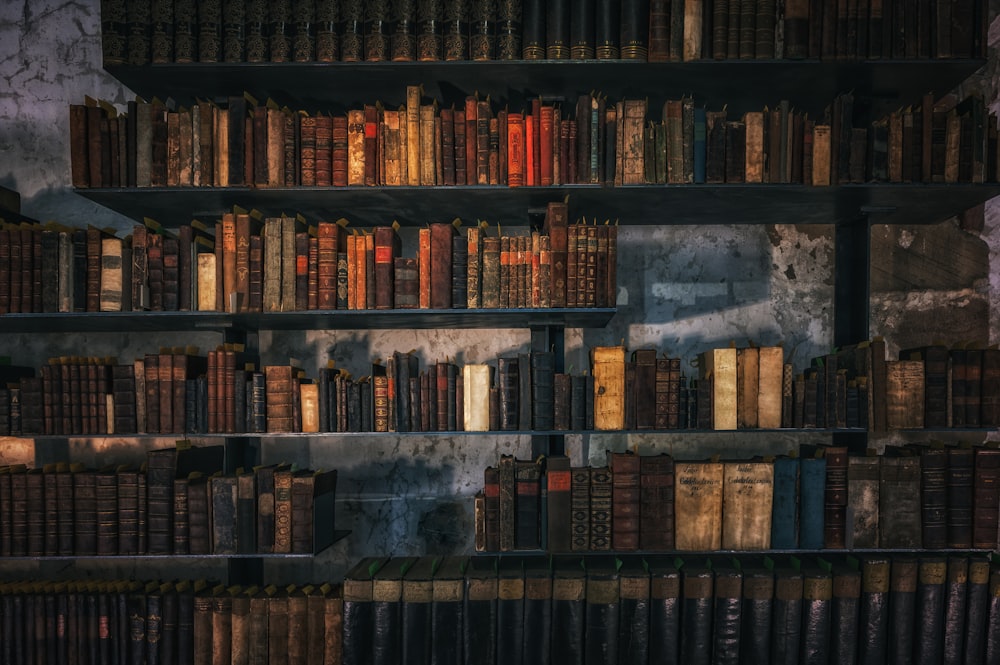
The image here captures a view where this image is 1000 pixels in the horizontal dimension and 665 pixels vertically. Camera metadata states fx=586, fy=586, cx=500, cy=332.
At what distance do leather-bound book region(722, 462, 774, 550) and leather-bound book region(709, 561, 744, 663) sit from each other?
0.12 meters

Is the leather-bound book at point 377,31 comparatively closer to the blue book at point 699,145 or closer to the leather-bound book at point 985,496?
the blue book at point 699,145

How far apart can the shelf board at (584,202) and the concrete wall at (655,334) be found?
0.60ft

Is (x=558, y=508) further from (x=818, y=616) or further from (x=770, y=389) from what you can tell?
(x=818, y=616)

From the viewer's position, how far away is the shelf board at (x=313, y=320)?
7.18 ft

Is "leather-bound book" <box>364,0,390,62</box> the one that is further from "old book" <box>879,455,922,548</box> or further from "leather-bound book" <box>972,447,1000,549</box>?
"leather-bound book" <box>972,447,1000,549</box>

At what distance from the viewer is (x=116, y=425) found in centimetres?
223

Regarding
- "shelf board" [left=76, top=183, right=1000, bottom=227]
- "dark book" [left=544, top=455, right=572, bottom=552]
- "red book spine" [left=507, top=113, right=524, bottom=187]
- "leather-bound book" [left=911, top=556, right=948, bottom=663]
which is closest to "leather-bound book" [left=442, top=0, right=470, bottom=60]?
"red book spine" [left=507, top=113, right=524, bottom=187]

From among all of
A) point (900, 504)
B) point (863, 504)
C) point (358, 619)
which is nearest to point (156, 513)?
point (358, 619)

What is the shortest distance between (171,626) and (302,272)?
4.85 ft

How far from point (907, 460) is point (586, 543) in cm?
124

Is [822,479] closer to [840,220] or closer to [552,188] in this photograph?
[840,220]

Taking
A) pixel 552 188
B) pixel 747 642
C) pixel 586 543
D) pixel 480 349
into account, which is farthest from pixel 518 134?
pixel 747 642

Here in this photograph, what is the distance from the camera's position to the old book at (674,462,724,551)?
87.4 inches

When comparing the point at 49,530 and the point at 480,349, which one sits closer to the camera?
the point at 49,530
